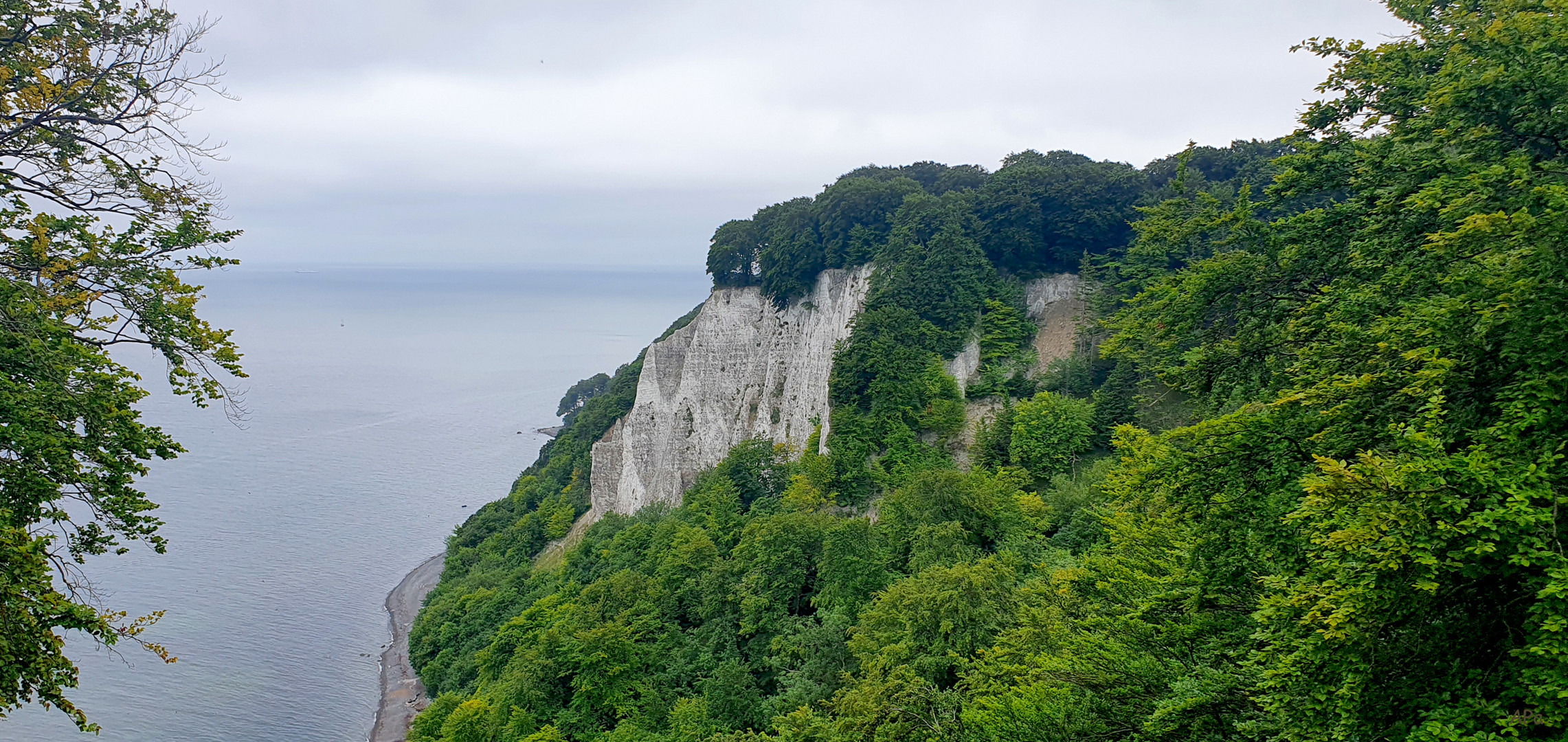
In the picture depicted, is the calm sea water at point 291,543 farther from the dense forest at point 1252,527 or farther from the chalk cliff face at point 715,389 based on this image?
the chalk cliff face at point 715,389

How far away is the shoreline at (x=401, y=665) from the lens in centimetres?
4081

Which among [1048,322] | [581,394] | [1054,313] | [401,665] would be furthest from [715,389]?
[581,394]

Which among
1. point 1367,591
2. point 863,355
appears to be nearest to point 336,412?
point 863,355

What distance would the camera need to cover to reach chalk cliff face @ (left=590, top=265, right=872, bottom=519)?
45.2 meters

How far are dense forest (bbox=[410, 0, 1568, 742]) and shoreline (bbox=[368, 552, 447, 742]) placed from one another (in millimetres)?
12388

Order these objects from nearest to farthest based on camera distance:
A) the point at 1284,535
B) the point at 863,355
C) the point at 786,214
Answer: the point at 1284,535 < the point at 863,355 < the point at 786,214

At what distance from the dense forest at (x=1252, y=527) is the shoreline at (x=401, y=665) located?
40.6ft

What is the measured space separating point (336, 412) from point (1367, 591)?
122m

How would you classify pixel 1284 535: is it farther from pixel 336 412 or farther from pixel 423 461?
pixel 336 412

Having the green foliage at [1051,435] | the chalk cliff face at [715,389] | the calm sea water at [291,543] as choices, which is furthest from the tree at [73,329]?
the chalk cliff face at [715,389]

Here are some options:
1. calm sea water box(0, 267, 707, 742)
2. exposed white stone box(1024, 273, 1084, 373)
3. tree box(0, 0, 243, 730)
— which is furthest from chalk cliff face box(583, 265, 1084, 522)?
tree box(0, 0, 243, 730)

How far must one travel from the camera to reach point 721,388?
4884 cm

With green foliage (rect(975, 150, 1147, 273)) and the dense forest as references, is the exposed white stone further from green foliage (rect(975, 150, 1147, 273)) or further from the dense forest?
the dense forest

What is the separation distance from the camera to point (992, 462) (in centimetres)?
3056
